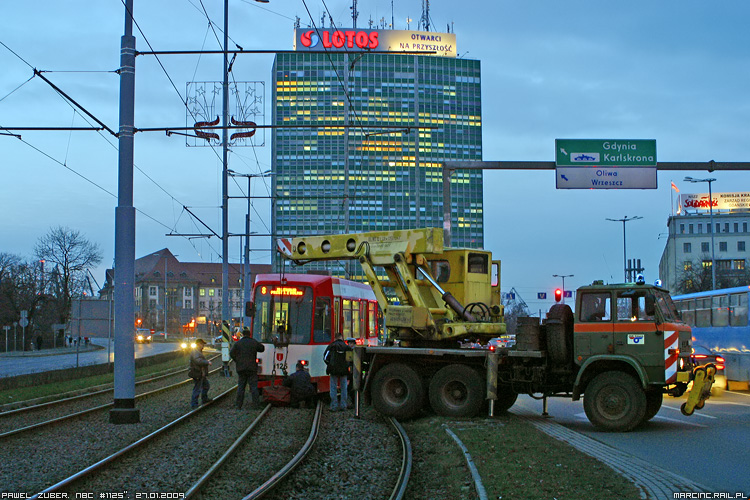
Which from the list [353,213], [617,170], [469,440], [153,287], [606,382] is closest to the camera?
[469,440]

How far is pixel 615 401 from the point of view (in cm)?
1388

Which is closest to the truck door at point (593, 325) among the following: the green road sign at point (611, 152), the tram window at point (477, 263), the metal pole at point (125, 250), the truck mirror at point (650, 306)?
the truck mirror at point (650, 306)

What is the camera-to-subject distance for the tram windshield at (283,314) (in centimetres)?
1831

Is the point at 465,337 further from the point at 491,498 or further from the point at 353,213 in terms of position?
the point at 353,213

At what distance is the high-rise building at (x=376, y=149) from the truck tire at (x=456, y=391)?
219 feet

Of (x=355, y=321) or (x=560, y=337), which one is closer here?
(x=560, y=337)

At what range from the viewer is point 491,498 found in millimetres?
7785

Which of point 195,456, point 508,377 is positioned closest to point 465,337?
point 508,377

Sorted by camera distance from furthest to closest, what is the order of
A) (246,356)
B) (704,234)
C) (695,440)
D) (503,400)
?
(704,234)
(246,356)
(503,400)
(695,440)

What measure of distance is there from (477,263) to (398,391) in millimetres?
3097

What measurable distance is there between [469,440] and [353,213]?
308ft

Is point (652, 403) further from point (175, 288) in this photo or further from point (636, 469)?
point (175, 288)

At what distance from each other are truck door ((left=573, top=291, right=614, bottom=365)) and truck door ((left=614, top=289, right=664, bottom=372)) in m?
0.17

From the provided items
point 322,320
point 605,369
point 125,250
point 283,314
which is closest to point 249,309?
point 283,314
